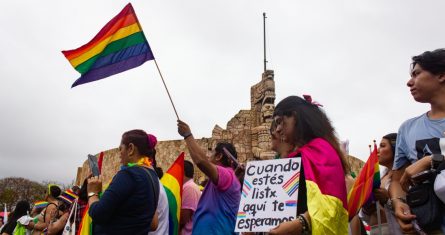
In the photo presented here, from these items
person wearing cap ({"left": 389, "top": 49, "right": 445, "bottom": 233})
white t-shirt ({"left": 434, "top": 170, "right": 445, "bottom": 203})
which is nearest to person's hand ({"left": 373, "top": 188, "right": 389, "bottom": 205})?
person wearing cap ({"left": 389, "top": 49, "right": 445, "bottom": 233})

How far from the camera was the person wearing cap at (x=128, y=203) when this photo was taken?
9.31 ft

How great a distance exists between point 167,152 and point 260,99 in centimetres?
364

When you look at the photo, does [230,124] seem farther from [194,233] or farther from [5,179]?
[5,179]

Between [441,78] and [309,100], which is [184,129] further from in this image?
[441,78]

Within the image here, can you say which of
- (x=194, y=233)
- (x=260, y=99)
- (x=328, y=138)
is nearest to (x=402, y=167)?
(x=328, y=138)

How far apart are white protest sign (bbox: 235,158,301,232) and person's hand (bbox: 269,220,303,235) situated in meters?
0.07

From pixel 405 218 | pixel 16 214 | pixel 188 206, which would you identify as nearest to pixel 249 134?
pixel 16 214

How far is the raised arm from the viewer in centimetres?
308

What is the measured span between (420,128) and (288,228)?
2.88 ft

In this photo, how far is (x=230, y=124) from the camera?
1504 centimetres

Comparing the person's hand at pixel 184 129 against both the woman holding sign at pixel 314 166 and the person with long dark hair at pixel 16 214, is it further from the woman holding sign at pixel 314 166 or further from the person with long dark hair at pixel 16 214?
the person with long dark hair at pixel 16 214

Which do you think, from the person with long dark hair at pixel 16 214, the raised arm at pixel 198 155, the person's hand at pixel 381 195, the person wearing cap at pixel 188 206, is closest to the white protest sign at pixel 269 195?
the raised arm at pixel 198 155

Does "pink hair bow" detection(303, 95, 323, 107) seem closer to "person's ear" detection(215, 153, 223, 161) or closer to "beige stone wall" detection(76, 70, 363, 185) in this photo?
"person's ear" detection(215, 153, 223, 161)

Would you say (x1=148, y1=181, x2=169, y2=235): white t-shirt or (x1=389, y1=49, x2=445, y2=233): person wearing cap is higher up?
(x1=389, y1=49, x2=445, y2=233): person wearing cap
